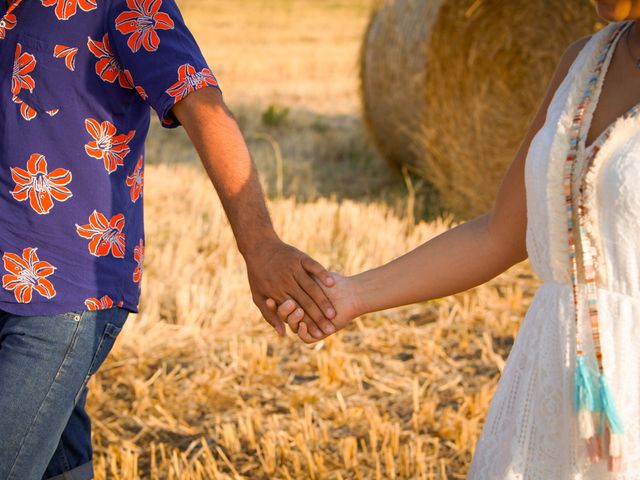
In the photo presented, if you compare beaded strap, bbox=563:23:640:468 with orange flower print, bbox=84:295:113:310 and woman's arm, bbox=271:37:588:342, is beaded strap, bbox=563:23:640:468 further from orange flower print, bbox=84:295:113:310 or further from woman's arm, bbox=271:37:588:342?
orange flower print, bbox=84:295:113:310

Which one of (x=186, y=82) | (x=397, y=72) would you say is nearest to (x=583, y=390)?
(x=186, y=82)

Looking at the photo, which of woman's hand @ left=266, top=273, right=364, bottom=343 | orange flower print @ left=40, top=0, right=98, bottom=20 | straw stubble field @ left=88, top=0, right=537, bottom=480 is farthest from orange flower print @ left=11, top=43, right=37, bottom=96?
straw stubble field @ left=88, top=0, right=537, bottom=480

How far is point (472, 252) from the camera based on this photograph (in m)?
2.07

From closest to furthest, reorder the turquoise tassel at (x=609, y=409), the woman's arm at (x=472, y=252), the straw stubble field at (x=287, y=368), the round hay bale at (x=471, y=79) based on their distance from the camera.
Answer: the turquoise tassel at (x=609, y=409) → the woman's arm at (x=472, y=252) → the straw stubble field at (x=287, y=368) → the round hay bale at (x=471, y=79)

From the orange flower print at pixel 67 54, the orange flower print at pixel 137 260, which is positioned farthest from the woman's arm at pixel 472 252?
the orange flower print at pixel 67 54

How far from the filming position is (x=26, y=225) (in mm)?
2150

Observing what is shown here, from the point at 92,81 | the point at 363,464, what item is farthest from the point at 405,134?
the point at 92,81

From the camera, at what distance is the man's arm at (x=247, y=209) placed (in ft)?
7.13

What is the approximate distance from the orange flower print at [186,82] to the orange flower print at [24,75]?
11.7 inches

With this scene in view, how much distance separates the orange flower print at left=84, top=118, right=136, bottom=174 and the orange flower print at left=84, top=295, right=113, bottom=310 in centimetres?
28

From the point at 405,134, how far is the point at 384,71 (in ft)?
1.69

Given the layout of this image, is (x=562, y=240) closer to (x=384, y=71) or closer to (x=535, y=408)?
(x=535, y=408)

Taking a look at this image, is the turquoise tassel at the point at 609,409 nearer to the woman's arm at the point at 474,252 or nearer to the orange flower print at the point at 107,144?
the woman's arm at the point at 474,252

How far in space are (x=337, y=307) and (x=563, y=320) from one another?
Result: 2.45 ft
